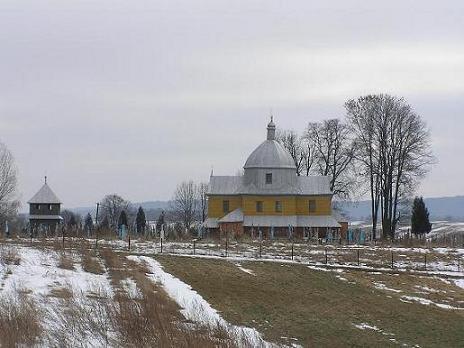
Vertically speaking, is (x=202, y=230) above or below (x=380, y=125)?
below

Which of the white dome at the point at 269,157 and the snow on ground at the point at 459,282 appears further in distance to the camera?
the white dome at the point at 269,157

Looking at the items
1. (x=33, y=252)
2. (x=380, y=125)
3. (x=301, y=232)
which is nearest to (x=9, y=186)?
(x=301, y=232)

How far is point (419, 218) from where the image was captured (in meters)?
67.9

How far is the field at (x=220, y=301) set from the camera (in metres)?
13.2

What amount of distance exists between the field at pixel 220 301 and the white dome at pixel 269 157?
29.6m

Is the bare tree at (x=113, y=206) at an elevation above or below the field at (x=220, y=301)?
above

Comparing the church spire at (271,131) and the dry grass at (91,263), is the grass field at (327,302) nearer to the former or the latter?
the dry grass at (91,263)

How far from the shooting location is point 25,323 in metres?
12.4

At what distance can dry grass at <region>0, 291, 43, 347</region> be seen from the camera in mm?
11413

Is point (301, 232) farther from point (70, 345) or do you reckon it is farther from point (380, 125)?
point (70, 345)

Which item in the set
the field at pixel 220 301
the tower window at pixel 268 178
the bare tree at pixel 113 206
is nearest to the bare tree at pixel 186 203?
the bare tree at pixel 113 206

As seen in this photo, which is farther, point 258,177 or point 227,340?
point 258,177

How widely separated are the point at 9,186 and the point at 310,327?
6561 cm

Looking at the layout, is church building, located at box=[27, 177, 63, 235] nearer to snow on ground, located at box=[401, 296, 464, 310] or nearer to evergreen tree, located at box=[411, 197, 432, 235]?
evergreen tree, located at box=[411, 197, 432, 235]
